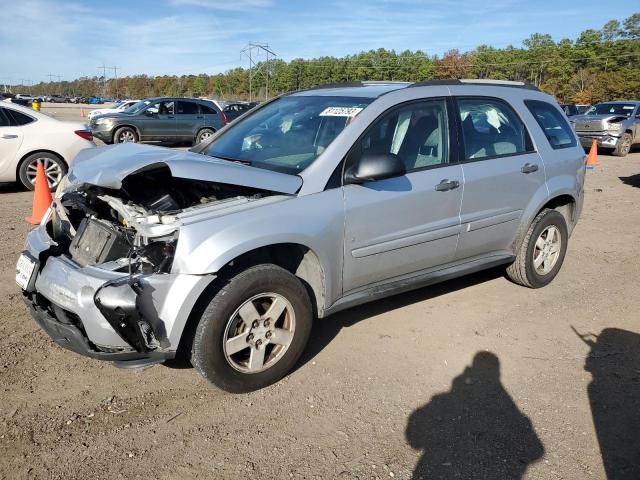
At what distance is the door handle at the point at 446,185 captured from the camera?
402 cm

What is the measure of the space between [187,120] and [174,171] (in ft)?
52.0

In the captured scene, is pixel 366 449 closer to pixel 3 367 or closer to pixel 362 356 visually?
pixel 362 356

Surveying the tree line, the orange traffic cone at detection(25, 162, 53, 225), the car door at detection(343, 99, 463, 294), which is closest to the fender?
the car door at detection(343, 99, 463, 294)

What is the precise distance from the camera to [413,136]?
4035 millimetres

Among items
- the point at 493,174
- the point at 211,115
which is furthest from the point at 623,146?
the point at 493,174

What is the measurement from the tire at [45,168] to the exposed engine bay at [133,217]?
19.4 feet

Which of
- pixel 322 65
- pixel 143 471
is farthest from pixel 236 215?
pixel 322 65

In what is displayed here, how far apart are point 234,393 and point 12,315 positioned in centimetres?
215

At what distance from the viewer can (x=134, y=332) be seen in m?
2.86

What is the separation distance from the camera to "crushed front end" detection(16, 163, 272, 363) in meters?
2.87

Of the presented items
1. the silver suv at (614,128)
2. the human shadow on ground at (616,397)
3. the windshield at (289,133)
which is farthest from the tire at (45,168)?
the silver suv at (614,128)

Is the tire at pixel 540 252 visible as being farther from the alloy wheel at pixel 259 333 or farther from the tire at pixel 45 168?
the tire at pixel 45 168

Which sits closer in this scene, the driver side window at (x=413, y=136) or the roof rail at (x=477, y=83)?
the driver side window at (x=413, y=136)

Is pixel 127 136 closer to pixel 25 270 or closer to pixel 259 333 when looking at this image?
pixel 25 270
